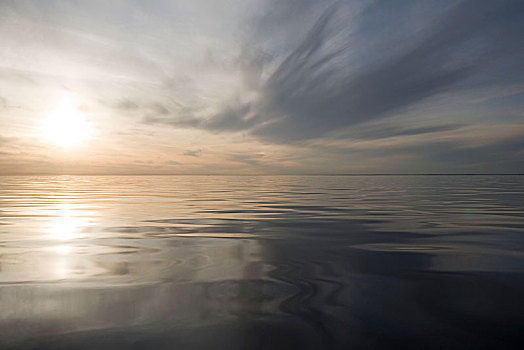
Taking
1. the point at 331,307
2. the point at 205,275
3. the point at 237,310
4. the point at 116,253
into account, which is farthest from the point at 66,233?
the point at 331,307

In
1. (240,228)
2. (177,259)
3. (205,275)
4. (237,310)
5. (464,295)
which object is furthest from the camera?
(240,228)

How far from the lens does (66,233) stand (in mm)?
7293

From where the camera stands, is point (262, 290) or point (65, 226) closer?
point (262, 290)

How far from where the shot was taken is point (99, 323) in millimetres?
2816

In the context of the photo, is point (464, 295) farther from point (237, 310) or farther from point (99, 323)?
point (99, 323)

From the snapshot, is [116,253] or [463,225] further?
[463,225]

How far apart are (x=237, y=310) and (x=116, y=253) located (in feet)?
11.1

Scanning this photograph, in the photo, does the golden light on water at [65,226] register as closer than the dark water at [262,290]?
No

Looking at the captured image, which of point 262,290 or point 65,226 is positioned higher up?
point 65,226

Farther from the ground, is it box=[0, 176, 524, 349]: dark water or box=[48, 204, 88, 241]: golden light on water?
box=[48, 204, 88, 241]: golden light on water

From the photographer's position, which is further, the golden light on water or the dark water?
the golden light on water

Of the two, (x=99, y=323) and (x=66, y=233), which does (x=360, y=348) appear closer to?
(x=99, y=323)

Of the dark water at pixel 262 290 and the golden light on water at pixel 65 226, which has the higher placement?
the golden light on water at pixel 65 226

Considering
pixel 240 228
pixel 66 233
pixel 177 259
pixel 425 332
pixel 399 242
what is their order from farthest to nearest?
1. pixel 240 228
2. pixel 66 233
3. pixel 399 242
4. pixel 177 259
5. pixel 425 332
